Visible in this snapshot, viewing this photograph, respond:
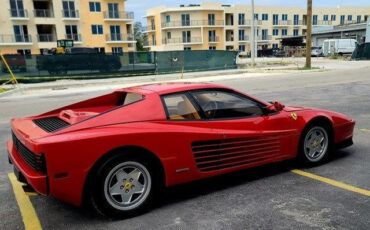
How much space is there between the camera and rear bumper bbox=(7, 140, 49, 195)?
3.18 meters

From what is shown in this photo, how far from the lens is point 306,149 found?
4.82m

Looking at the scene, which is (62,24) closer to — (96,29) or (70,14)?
(70,14)

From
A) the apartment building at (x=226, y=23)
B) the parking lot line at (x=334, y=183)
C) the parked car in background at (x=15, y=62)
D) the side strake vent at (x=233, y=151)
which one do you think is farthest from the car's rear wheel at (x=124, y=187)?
the apartment building at (x=226, y=23)

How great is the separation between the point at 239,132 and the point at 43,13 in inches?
1904

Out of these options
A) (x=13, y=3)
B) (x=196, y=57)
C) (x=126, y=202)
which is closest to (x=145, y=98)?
(x=126, y=202)

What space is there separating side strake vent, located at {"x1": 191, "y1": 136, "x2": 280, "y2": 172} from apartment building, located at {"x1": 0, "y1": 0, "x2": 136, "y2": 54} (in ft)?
139

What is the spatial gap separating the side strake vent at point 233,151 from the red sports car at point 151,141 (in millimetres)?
12

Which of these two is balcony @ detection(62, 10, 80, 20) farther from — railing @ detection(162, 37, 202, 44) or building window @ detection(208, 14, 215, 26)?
building window @ detection(208, 14, 215, 26)

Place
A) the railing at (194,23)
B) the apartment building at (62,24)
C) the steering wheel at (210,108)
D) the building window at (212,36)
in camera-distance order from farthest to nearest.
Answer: the building window at (212,36)
the railing at (194,23)
the apartment building at (62,24)
the steering wheel at (210,108)

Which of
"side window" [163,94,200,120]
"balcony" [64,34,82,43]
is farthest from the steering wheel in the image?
"balcony" [64,34,82,43]

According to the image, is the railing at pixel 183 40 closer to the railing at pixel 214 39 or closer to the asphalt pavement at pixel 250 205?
the railing at pixel 214 39

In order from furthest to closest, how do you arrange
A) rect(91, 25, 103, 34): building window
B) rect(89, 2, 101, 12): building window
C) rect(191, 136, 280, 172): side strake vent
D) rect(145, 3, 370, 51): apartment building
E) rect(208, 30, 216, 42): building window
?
1. rect(208, 30, 216, 42): building window
2. rect(145, 3, 370, 51): apartment building
3. rect(91, 25, 103, 34): building window
4. rect(89, 2, 101, 12): building window
5. rect(191, 136, 280, 172): side strake vent

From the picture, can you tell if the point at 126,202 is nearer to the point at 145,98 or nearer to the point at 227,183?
the point at 145,98

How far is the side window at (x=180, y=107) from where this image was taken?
3957 millimetres
